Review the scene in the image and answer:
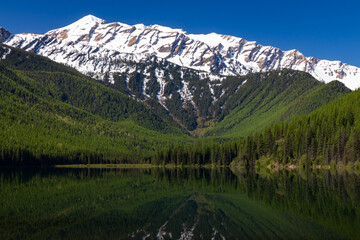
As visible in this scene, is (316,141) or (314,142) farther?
(316,141)

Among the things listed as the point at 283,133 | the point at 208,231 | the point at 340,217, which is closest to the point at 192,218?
the point at 208,231

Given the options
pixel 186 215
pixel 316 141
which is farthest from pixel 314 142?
pixel 186 215

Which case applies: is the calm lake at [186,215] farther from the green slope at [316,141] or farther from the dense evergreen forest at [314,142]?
the dense evergreen forest at [314,142]

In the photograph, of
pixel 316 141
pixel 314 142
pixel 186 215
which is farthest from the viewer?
pixel 316 141

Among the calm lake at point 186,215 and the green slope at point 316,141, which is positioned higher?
the green slope at point 316,141

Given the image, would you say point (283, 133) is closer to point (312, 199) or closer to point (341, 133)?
point (341, 133)

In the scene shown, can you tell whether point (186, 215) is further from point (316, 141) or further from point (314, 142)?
point (316, 141)

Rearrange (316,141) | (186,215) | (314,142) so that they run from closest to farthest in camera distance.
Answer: (186,215), (314,142), (316,141)

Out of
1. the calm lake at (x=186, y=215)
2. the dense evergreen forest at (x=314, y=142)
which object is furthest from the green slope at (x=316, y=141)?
the calm lake at (x=186, y=215)

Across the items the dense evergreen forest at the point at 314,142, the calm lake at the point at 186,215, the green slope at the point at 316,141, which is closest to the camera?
the calm lake at the point at 186,215

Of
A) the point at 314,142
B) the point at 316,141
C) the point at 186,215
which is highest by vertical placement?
the point at 316,141

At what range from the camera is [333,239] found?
32375mm

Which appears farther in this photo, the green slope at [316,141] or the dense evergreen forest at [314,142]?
the dense evergreen forest at [314,142]

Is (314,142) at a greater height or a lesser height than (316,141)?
lesser
